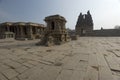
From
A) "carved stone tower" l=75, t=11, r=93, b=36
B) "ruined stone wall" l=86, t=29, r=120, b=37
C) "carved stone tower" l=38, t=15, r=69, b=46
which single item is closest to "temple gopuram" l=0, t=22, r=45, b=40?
"carved stone tower" l=38, t=15, r=69, b=46

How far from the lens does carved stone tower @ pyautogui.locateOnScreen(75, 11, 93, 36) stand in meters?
32.4

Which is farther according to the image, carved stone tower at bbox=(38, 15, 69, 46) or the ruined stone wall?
the ruined stone wall

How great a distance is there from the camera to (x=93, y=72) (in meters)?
3.16

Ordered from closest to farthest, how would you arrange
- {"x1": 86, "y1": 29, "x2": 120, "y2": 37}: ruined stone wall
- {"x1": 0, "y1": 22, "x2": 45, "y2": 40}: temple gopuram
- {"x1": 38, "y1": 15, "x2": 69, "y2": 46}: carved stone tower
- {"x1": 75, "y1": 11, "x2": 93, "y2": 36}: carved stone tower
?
1. {"x1": 38, "y1": 15, "x2": 69, "y2": 46}: carved stone tower
2. {"x1": 0, "y1": 22, "x2": 45, "y2": 40}: temple gopuram
3. {"x1": 86, "y1": 29, "x2": 120, "y2": 37}: ruined stone wall
4. {"x1": 75, "y1": 11, "x2": 93, "y2": 36}: carved stone tower

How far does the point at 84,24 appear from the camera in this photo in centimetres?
3325

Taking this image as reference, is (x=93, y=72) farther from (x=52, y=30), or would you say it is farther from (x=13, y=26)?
(x=13, y=26)

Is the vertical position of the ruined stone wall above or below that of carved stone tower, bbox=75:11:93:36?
below

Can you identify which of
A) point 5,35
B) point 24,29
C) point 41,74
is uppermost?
point 24,29

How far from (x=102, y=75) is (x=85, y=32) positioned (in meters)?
30.6

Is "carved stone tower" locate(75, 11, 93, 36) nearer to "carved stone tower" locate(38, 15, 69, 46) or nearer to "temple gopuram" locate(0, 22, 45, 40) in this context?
"temple gopuram" locate(0, 22, 45, 40)

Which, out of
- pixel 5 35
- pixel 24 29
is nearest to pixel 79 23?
pixel 24 29

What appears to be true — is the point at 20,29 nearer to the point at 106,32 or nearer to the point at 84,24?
the point at 84,24

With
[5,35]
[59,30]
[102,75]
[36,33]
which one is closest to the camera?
[102,75]

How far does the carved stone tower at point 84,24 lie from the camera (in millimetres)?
32406
